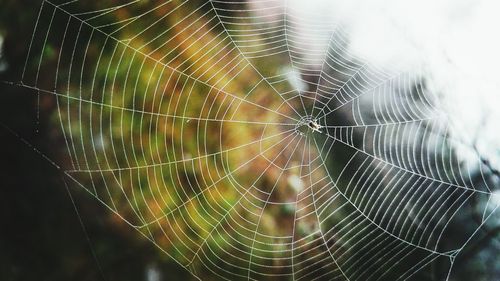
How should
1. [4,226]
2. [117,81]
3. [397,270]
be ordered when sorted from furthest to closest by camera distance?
[397,270], [117,81], [4,226]

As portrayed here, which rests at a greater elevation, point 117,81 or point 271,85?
point 271,85

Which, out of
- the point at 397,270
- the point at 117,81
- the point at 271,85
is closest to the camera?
the point at 117,81

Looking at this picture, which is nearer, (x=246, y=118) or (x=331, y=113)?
(x=246, y=118)

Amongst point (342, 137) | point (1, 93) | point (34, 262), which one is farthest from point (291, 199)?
point (1, 93)

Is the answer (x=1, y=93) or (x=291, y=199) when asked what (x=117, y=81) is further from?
(x=291, y=199)

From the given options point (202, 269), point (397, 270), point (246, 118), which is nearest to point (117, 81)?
point (246, 118)

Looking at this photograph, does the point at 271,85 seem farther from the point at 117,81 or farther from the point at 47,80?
the point at 47,80

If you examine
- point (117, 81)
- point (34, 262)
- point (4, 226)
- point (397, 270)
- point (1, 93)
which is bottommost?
point (34, 262)
